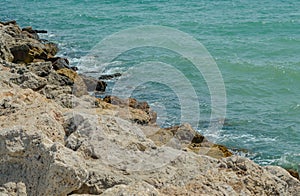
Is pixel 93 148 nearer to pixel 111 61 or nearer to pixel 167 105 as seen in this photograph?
pixel 167 105

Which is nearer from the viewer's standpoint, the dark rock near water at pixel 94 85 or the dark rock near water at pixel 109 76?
the dark rock near water at pixel 94 85

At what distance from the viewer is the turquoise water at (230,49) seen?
1859 centimetres

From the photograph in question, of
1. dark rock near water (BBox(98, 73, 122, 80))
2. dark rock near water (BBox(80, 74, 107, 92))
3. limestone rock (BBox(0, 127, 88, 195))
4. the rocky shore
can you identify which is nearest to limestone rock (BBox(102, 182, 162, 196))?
the rocky shore

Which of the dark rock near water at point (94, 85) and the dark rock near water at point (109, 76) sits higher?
the dark rock near water at point (94, 85)

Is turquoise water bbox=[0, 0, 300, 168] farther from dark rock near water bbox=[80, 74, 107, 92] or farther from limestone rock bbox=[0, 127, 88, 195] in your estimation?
limestone rock bbox=[0, 127, 88, 195]

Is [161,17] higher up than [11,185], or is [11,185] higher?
[11,185]

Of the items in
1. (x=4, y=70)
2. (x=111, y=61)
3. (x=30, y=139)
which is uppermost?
(x=30, y=139)

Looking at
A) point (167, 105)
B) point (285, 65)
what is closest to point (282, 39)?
point (285, 65)

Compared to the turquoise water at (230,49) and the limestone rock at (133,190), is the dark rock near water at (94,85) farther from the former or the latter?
the limestone rock at (133,190)

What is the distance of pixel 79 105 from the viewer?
905 centimetres

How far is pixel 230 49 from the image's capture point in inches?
1323

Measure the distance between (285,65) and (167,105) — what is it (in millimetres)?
11162

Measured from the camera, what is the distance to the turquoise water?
61.0 ft

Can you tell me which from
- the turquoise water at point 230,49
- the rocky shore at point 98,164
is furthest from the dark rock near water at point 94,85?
the rocky shore at point 98,164
